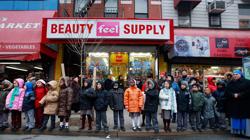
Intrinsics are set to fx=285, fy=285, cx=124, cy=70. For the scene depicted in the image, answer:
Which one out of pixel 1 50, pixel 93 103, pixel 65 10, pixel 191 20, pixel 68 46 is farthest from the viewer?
pixel 191 20

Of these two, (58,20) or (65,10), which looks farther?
(65,10)

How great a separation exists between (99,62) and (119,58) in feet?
4.00

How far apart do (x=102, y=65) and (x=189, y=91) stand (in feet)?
24.7

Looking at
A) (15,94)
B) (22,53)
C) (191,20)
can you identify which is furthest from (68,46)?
(191,20)

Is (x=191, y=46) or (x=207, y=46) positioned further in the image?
(x=207, y=46)

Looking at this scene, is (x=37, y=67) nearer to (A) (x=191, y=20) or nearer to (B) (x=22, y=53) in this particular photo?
(B) (x=22, y=53)

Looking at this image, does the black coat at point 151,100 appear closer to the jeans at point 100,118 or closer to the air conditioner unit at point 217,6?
the jeans at point 100,118

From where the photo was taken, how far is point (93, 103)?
1030 cm

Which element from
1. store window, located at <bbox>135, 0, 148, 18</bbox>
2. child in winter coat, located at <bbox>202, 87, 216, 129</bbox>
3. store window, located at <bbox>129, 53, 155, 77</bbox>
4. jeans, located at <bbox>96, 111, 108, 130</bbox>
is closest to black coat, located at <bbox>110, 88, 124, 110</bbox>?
jeans, located at <bbox>96, 111, 108, 130</bbox>

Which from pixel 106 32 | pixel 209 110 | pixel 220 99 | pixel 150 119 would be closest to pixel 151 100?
pixel 150 119

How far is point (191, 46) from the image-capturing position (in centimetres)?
1630

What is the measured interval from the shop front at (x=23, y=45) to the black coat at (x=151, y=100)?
18.6 feet

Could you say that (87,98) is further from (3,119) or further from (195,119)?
(195,119)

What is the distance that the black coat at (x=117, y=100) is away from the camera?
10.3 meters
